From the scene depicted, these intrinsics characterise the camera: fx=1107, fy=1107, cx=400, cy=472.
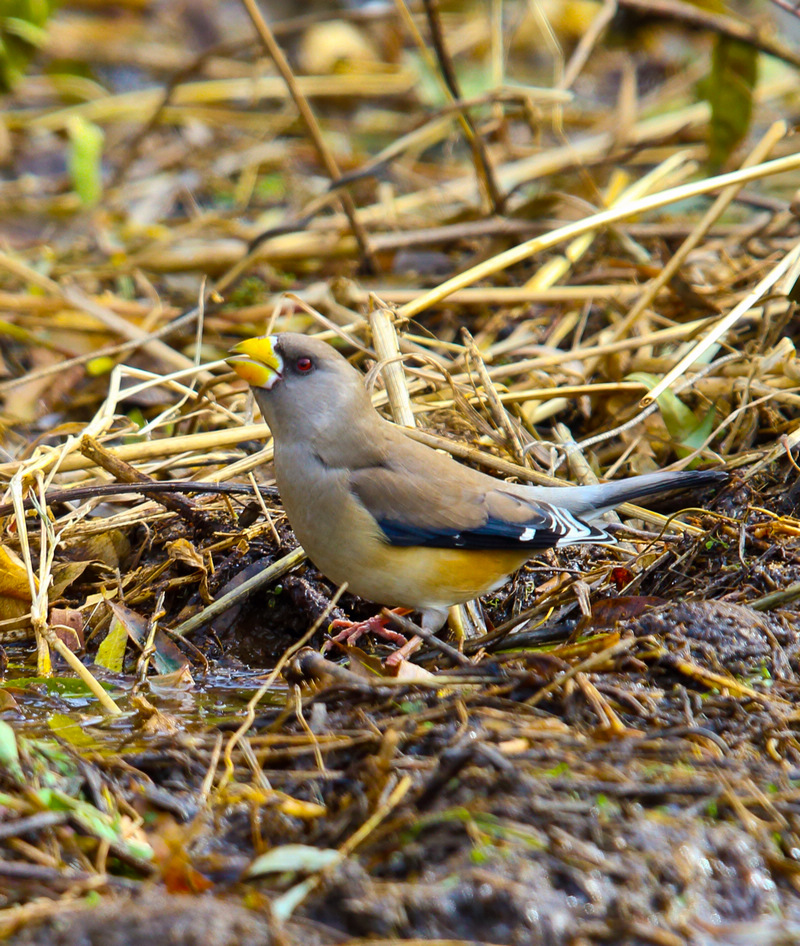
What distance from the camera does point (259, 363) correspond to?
397 centimetres

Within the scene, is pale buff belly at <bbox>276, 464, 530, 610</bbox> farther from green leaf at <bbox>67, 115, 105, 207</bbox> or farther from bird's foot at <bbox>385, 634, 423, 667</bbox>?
green leaf at <bbox>67, 115, 105, 207</bbox>

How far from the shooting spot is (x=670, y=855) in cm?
229

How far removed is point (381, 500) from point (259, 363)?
2.17ft

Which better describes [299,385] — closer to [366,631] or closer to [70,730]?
[366,631]

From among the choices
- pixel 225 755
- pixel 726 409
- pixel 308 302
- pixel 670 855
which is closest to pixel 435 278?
pixel 308 302

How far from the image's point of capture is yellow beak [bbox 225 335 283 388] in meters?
3.95

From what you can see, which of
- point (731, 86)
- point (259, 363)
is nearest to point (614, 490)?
point (259, 363)

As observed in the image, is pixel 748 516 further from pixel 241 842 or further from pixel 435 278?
pixel 435 278

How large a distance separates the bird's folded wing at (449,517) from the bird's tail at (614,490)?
148 millimetres

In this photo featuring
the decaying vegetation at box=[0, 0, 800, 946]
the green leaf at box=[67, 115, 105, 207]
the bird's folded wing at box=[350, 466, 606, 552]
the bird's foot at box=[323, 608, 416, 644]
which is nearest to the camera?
the decaying vegetation at box=[0, 0, 800, 946]

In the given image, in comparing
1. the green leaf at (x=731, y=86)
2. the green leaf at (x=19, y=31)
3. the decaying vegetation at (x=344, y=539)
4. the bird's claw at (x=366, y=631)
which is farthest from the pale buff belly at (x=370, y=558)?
the green leaf at (x=19, y=31)

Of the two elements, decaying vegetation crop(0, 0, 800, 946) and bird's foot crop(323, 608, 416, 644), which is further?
bird's foot crop(323, 608, 416, 644)

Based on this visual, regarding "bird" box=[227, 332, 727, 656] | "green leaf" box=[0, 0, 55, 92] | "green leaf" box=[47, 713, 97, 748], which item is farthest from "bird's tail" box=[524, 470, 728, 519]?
"green leaf" box=[0, 0, 55, 92]

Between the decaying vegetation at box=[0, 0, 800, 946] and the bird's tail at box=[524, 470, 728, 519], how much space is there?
0.61ft
